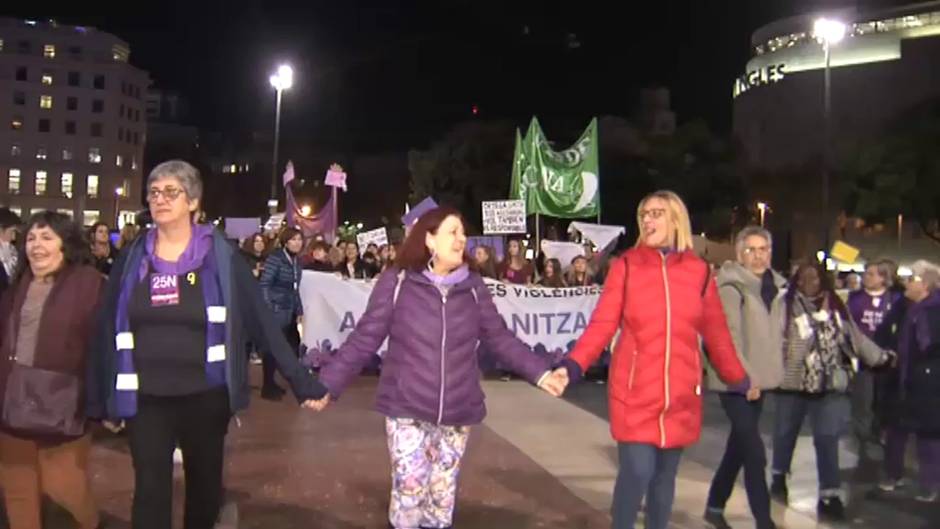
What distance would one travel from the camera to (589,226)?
60.8 feet

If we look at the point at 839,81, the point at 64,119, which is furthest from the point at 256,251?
the point at 64,119

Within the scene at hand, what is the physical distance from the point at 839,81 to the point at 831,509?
69861 mm

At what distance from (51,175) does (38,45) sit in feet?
46.4

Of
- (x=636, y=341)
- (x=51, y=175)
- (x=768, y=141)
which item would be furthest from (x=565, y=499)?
(x=51, y=175)

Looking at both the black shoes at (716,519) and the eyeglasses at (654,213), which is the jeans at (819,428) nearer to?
the black shoes at (716,519)

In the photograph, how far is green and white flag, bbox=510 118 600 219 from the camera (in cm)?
1916

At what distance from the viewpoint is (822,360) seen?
7.16m

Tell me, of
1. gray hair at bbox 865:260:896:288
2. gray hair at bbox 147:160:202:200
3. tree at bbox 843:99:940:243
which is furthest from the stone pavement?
tree at bbox 843:99:940:243

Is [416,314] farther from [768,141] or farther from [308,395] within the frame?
[768,141]

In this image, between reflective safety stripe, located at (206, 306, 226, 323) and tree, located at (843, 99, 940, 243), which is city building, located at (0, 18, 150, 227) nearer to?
tree, located at (843, 99, 940, 243)

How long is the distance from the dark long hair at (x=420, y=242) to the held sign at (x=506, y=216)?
12.2m

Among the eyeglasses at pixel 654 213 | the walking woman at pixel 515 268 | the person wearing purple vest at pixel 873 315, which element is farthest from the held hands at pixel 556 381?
the walking woman at pixel 515 268

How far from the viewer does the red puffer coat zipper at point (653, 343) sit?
4.93m

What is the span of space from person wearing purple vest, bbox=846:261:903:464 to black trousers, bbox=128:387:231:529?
6638 mm
